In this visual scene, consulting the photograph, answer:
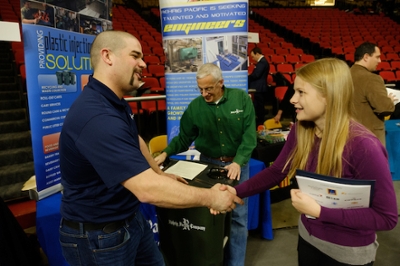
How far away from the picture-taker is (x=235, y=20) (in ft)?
9.28

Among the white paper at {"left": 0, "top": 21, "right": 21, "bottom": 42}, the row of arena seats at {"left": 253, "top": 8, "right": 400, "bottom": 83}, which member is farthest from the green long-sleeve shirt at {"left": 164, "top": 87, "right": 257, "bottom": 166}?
the row of arena seats at {"left": 253, "top": 8, "right": 400, "bottom": 83}

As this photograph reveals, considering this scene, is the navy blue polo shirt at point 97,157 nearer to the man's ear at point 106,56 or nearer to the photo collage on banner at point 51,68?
the man's ear at point 106,56

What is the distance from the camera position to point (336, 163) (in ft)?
3.74

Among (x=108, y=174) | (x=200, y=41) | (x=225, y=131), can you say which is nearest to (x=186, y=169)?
(x=225, y=131)

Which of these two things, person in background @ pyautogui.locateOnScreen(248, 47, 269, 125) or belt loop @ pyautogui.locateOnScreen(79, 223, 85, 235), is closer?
belt loop @ pyautogui.locateOnScreen(79, 223, 85, 235)

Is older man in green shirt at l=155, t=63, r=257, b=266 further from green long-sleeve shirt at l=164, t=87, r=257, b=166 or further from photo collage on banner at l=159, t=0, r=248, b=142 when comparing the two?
photo collage on banner at l=159, t=0, r=248, b=142

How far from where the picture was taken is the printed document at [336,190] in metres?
1.00

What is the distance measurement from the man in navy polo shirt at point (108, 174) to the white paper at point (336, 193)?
0.51 metres

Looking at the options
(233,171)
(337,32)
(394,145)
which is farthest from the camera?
(337,32)

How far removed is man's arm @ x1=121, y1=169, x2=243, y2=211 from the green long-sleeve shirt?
73 cm

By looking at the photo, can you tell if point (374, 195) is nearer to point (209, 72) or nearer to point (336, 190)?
point (336, 190)

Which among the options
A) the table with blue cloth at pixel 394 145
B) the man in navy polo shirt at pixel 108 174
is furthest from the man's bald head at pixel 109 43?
the table with blue cloth at pixel 394 145

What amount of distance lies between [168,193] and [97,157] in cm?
33

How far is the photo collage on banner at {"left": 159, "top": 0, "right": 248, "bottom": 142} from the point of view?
285 cm
